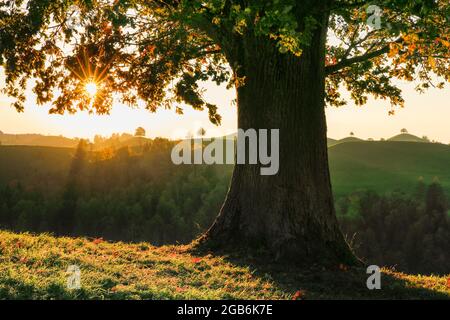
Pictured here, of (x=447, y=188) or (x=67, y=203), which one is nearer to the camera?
(x=447, y=188)

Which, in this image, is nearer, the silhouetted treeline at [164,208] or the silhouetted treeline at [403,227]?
the silhouetted treeline at [403,227]

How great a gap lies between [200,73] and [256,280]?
277 inches

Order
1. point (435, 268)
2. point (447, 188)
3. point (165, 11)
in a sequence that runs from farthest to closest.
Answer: point (447, 188)
point (435, 268)
point (165, 11)

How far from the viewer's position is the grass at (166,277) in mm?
8352

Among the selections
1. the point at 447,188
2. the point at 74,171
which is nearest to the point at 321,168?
the point at 447,188

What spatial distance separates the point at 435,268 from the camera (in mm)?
92250

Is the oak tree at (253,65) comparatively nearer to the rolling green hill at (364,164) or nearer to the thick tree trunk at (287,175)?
the thick tree trunk at (287,175)

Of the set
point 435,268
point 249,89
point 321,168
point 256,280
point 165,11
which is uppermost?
point 165,11

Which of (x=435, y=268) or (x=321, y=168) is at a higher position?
(x=321, y=168)

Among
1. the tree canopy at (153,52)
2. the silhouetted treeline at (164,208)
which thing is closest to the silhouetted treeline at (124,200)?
the silhouetted treeline at (164,208)

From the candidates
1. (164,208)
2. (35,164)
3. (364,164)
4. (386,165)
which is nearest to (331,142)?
(364,164)

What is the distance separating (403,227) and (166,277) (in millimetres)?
105403

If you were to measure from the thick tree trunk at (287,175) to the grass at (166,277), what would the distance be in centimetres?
82
